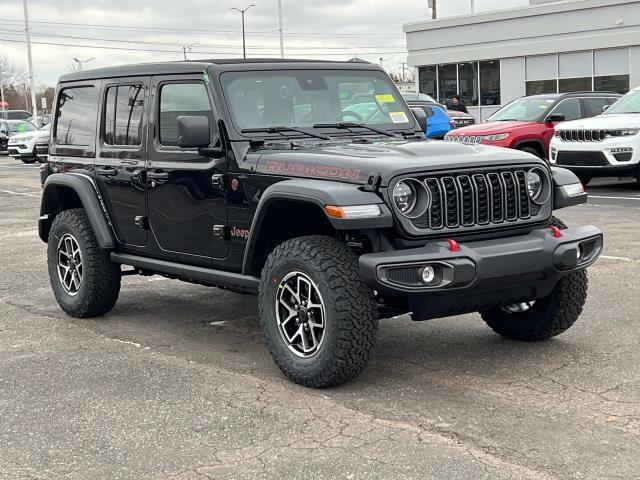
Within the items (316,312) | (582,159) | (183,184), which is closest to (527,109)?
(582,159)

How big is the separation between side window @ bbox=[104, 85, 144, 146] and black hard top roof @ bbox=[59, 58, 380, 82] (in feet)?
0.41

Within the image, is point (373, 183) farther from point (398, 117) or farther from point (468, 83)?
point (468, 83)

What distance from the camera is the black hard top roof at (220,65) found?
611 cm

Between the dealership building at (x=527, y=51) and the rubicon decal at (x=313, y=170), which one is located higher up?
the dealership building at (x=527, y=51)

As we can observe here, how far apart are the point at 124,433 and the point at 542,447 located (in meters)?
1.99

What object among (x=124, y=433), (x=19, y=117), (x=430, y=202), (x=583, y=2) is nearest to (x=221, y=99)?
(x=430, y=202)

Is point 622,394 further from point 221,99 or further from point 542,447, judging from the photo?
point 221,99

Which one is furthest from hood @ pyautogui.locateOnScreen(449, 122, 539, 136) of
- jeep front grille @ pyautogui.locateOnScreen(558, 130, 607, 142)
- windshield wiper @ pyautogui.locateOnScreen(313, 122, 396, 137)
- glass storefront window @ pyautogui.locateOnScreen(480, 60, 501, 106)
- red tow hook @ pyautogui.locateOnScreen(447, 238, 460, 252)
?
glass storefront window @ pyautogui.locateOnScreen(480, 60, 501, 106)

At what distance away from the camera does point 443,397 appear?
493 cm

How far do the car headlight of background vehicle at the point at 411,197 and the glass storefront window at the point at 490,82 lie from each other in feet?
109

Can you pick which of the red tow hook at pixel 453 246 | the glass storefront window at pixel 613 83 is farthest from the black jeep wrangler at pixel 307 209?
the glass storefront window at pixel 613 83

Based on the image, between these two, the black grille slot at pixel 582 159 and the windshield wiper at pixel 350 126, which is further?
the black grille slot at pixel 582 159

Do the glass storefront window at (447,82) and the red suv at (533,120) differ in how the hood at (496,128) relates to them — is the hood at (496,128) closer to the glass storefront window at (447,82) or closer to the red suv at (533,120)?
the red suv at (533,120)

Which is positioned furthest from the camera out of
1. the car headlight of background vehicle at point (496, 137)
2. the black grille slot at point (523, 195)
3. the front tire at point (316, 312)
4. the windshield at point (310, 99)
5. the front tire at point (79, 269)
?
the car headlight of background vehicle at point (496, 137)
